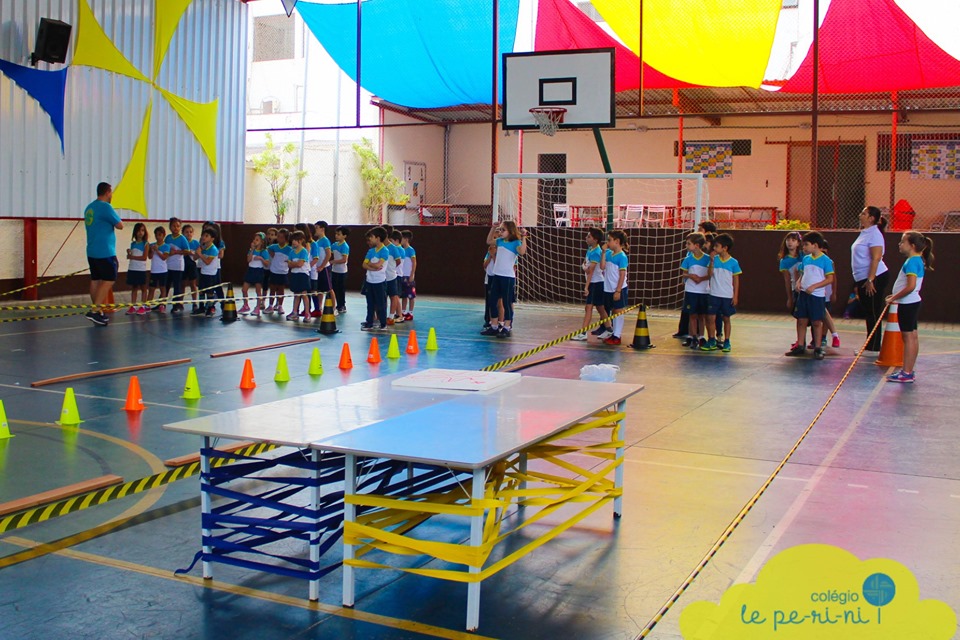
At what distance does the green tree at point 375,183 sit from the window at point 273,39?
591 cm

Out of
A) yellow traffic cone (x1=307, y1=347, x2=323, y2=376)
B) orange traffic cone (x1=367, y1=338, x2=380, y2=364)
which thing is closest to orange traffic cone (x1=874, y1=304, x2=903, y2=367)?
orange traffic cone (x1=367, y1=338, x2=380, y2=364)

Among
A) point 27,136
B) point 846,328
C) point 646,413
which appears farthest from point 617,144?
point 646,413

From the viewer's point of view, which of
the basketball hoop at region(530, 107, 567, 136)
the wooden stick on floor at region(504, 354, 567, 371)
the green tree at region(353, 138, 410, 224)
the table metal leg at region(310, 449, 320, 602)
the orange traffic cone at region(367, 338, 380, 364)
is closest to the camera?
the table metal leg at region(310, 449, 320, 602)

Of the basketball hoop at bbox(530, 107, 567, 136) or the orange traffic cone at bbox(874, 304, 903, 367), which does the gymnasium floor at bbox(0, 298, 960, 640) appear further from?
the basketball hoop at bbox(530, 107, 567, 136)

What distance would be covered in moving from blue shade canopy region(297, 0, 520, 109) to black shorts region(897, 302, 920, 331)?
13750 mm

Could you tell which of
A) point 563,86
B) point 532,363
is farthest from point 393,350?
point 563,86

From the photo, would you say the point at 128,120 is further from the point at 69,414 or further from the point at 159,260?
the point at 69,414

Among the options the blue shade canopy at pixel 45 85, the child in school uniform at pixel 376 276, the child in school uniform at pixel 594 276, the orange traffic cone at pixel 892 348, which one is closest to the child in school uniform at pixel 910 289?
the orange traffic cone at pixel 892 348

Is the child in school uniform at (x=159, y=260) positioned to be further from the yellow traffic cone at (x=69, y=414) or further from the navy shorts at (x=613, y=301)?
the yellow traffic cone at (x=69, y=414)

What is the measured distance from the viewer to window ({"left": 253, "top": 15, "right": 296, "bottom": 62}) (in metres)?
36.4

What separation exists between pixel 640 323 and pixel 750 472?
7109 mm

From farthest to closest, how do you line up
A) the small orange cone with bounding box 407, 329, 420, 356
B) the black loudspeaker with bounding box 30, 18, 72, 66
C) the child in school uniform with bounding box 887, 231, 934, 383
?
the black loudspeaker with bounding box 30, 18, 72, 66, the small orange cone with bounding box 407, 329, 420, 356, the child in school uniform with bounding box 887, 231, 934, 383

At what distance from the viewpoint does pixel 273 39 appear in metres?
37.0
